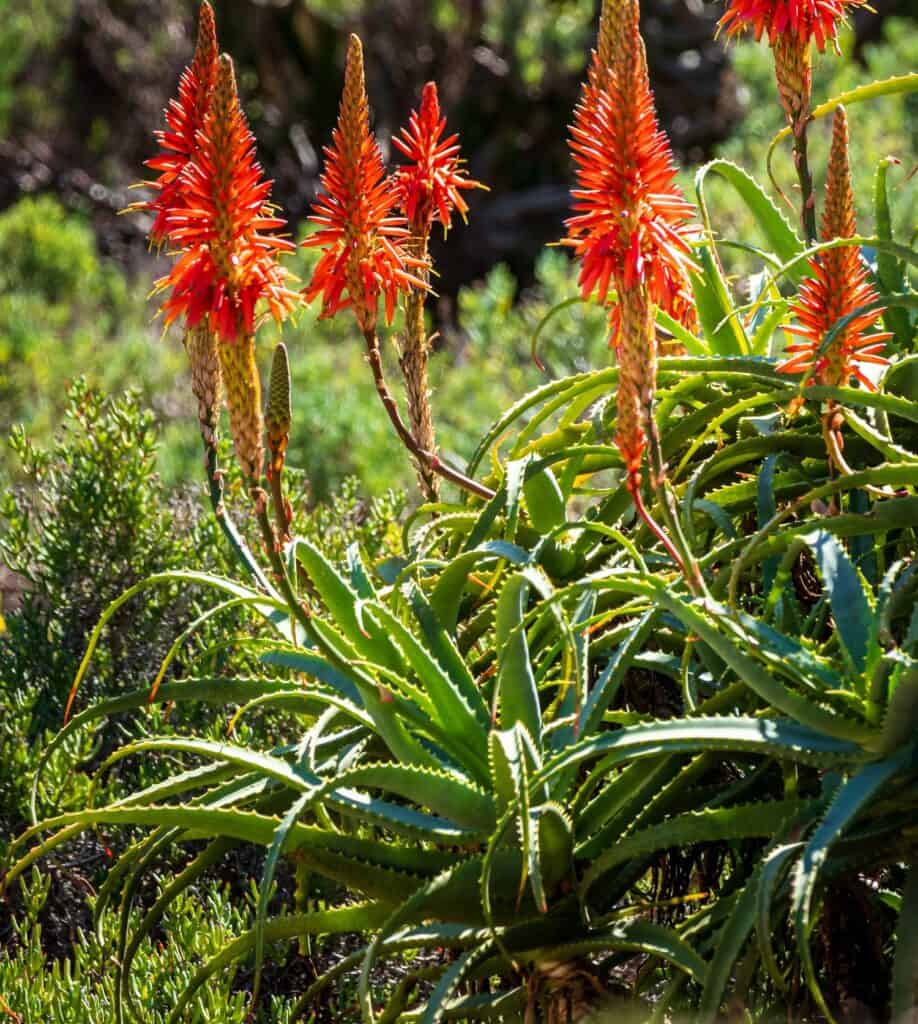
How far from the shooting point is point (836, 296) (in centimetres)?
154

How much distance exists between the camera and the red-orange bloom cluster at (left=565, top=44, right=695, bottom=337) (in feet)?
4.52

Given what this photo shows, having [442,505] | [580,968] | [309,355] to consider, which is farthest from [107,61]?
[580,968]

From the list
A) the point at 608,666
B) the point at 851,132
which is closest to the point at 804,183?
the point at 608,666

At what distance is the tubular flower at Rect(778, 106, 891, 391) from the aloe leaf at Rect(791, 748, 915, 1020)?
39cm

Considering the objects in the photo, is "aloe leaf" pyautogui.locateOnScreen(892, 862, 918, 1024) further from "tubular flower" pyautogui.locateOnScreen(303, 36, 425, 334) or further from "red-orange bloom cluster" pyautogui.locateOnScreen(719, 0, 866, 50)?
"red-orange bloom cluster" pyautogui.locateOnScreen(719, 0, 866, 50)

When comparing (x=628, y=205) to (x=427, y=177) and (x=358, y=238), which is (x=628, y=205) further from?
(x=427, y=177)

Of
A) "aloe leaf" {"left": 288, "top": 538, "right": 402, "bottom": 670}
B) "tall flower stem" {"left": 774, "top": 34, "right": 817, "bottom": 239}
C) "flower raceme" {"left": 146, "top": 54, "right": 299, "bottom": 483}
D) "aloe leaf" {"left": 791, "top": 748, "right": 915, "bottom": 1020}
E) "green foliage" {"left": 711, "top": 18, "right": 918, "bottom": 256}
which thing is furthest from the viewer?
"green foliage" {"left": 711, "top": 18, "right": 918, "bottom": 256}

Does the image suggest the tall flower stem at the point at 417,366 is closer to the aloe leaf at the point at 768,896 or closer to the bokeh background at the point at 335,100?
the aloe leaf at the point at 768,896

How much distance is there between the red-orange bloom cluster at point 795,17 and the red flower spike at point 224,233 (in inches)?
27.4

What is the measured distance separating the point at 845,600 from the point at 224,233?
72 cm

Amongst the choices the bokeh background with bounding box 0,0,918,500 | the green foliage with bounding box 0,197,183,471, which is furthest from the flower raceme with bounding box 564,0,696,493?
the bokeh background with bounding box 0,0,918,500

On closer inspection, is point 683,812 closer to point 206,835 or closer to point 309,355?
point 206,835

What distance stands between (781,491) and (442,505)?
0.46 m

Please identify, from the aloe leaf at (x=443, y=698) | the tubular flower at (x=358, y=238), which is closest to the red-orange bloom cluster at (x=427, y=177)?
the tubular flower at (x=358, y=238)
